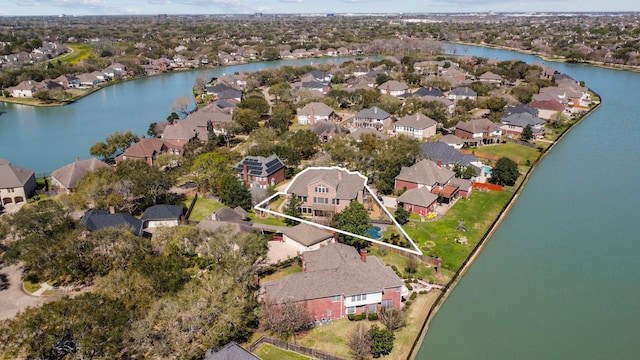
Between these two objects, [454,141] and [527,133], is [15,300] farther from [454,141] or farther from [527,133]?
[527,133]

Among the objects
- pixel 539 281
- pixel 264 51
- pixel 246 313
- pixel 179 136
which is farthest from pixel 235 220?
pixel 264 51

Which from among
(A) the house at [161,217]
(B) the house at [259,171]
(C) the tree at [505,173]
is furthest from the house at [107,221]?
(C) the tree at [505,173]

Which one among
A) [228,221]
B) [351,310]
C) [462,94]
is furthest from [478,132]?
[351,310]

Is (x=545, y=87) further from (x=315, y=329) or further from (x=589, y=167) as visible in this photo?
(x=315, y=329)

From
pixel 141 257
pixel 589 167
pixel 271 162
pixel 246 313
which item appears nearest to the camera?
pixel 246 313

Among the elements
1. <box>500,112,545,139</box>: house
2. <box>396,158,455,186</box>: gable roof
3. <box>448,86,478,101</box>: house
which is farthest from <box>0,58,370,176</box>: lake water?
<box>500,112,545,139</box>: house
